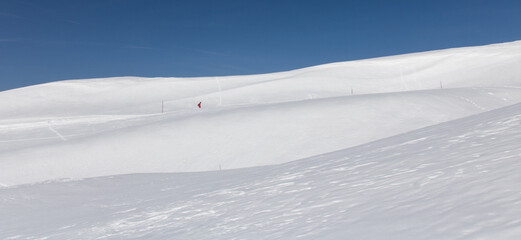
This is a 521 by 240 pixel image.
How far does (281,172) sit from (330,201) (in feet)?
9.08

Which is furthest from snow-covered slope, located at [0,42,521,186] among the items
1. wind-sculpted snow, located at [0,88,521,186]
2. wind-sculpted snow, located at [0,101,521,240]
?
wind-sculpted snow, located at [0,101,521,240]

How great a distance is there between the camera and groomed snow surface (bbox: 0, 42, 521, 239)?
11.5 feet

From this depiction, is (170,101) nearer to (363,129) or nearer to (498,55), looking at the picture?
(363,129)

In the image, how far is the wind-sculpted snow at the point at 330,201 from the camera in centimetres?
313

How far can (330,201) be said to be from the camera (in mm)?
4414

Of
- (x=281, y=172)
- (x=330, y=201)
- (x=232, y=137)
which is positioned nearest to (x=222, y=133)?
(x=232, y=137)

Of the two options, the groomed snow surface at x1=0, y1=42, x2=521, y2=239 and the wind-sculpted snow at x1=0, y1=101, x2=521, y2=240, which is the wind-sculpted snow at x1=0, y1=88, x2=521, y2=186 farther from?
the wind-sculpted snow at x1=0, y1=101, x2=521, y2=240

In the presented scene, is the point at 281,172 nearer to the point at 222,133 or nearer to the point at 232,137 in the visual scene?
the point at 232,137

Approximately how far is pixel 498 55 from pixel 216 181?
2345 centimetres

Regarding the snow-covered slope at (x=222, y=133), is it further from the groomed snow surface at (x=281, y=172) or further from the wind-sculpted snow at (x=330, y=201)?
the wind-sculpted snow at (x=330, y=201)

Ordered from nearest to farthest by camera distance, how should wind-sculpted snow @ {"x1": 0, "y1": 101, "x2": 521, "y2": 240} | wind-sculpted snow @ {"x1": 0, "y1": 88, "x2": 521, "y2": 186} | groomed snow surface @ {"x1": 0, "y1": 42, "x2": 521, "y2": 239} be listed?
wind-sculpted snow @ {"x1": 0, "y1": 101, "x2": 521, "y2": 240}, groomed snow surface @ {"x1": 0, "y1": 42, "x2": 521, "y2": 239}, wind-sculpted snow @ {"x1": 0, "y1": 88, "x2": 521, "y2": 186}

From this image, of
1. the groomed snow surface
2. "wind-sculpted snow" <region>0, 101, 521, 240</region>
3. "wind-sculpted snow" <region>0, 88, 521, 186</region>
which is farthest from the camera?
"wind-sculpted snow" <region>0, 88, 521, 186</region>

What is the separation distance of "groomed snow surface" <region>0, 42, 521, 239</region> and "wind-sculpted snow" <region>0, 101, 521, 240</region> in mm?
20

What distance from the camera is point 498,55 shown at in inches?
1006
